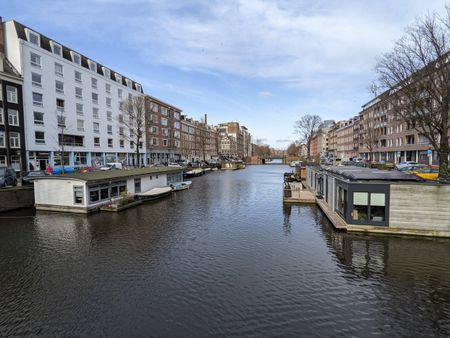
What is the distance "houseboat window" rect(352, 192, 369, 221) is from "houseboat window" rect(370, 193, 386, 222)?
29cm

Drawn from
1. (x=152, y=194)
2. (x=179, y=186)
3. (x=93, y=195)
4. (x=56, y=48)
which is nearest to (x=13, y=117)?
(x=56, y=48)

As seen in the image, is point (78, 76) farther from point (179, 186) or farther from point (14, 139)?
point (179, 186)

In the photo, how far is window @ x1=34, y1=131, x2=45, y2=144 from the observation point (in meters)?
42.2

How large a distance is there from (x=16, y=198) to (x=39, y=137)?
21.7 m

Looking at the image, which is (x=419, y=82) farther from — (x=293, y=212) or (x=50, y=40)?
(x=50, y=40)

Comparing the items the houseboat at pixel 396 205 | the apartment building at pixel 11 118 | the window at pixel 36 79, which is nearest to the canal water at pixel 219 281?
the houseboat at pixel 396 205

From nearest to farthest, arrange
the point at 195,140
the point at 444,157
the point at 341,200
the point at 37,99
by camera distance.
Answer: the point at 341,200 < the point at 444,157 < the point at 37,99 < the point at 195,140

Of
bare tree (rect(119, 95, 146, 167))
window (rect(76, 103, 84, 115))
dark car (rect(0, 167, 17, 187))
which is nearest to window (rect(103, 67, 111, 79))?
bare tree (rect(119, 95, 146, 167))

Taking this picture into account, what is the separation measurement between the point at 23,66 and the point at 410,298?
52.5 m

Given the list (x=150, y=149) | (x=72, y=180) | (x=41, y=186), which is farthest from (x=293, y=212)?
(x=150, y=149)

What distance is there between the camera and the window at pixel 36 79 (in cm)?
4179

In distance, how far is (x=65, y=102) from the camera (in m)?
48.1

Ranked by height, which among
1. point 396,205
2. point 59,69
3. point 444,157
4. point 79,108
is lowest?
point 396,205

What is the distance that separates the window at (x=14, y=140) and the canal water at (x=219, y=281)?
24.9 m
